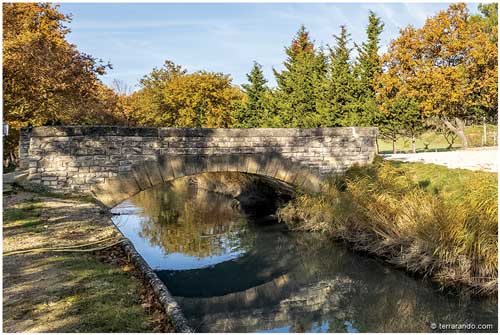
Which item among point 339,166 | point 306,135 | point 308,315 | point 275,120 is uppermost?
point 275,120

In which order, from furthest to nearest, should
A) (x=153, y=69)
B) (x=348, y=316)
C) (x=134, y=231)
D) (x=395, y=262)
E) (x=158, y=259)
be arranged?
(x=153, y=69), (x=134, y=231), (x=158, y=259), (x=395, y=262), (x=348, y=316)

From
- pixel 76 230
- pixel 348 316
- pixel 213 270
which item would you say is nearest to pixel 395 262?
pixel 348 316

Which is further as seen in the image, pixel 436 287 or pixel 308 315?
pixel 436 287

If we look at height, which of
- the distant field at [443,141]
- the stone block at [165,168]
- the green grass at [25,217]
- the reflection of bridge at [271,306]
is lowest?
the reflection of bridge at [271,306]

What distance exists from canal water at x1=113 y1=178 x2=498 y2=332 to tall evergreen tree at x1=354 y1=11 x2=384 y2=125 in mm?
8246

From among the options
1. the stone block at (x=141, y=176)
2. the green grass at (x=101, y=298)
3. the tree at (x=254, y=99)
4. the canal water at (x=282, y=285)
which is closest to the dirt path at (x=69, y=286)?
the green grass at (x=101, y=298)

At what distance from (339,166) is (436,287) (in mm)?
6081

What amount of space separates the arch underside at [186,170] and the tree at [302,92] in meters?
9.01

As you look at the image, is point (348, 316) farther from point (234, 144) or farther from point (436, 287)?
point (234, 144)

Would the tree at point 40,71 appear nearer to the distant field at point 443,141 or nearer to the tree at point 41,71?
the tree at point 41,71

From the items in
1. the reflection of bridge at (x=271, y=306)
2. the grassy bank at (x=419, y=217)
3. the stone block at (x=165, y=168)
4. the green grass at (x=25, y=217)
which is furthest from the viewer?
the stone block at (x=165, y=168)

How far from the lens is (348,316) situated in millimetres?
6801

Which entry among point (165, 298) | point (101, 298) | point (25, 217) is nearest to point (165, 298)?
point (165, 298)

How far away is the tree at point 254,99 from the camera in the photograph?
83.1ft
